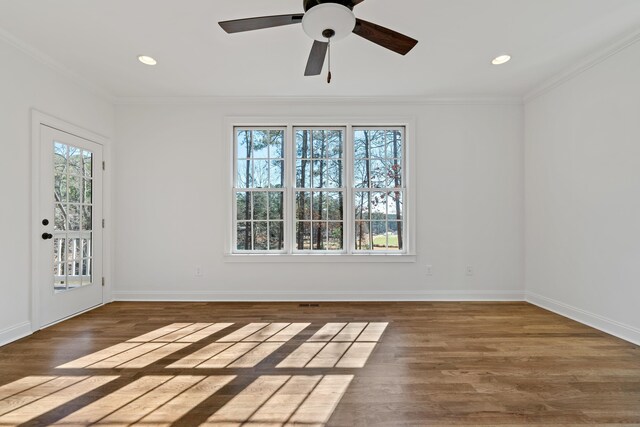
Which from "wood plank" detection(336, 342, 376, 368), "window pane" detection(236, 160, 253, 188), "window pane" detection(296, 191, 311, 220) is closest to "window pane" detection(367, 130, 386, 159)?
"window pane" detection(296, 191, 311, 220)

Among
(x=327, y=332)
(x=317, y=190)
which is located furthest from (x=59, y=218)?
(x=327, y=332)

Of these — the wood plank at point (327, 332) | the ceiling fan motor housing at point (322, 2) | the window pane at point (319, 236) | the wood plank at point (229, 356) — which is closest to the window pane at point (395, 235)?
the window pane at point (319, 236)

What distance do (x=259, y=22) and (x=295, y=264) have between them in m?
2.79

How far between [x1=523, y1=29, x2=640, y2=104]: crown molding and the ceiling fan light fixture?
2.65 m

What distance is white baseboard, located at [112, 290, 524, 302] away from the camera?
12.8ft

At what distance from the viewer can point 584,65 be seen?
305 centimetres

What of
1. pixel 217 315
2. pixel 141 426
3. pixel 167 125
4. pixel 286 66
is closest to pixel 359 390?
pixel 141 426

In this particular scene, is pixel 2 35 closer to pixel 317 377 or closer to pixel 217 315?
pixel 217 315

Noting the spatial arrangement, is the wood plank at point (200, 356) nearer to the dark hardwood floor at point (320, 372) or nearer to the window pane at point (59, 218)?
the dark hardwood floor at point (320, 372)

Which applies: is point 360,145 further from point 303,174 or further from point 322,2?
point 322,2

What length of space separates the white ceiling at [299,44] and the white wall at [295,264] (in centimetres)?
38

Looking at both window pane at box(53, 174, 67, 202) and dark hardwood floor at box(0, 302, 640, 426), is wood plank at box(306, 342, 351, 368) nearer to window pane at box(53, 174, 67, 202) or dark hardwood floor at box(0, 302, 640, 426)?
dark hardwood floor at box(0, 302, 640, 426)

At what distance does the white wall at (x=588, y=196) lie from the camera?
2666mm

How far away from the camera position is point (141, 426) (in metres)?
1.59
